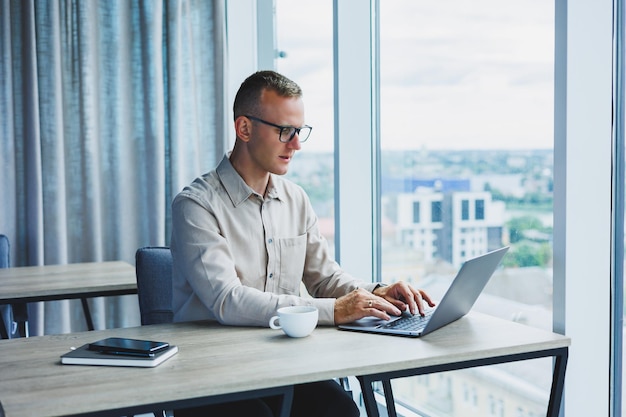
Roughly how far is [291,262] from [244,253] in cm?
17

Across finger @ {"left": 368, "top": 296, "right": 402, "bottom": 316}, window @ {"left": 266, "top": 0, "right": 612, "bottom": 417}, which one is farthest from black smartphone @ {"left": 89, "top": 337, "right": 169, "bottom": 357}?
window @ {"left": 266, "top": 0, "right": 612, "bottom": 417}

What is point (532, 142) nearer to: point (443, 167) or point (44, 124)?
point (443, 167)

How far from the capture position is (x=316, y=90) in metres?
3.70

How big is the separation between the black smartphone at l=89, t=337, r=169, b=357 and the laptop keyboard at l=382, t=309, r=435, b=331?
595 millimetres

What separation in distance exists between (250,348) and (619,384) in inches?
43.1

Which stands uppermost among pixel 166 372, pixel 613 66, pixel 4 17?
pixel 4 17

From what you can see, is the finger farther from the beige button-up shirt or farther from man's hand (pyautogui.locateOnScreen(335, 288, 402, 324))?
the beige button-up shirt

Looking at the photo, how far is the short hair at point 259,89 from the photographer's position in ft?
7.01

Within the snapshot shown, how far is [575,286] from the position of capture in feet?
6.63

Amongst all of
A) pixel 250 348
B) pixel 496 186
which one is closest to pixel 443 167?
pixel 496 186

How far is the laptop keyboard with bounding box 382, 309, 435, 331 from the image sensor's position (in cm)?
185

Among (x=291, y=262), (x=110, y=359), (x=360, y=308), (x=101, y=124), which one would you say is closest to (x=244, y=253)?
(x=291, y=262)

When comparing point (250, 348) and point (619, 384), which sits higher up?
point (250, 348)

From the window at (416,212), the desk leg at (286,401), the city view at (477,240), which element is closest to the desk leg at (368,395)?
the desk leg at (286,401)
